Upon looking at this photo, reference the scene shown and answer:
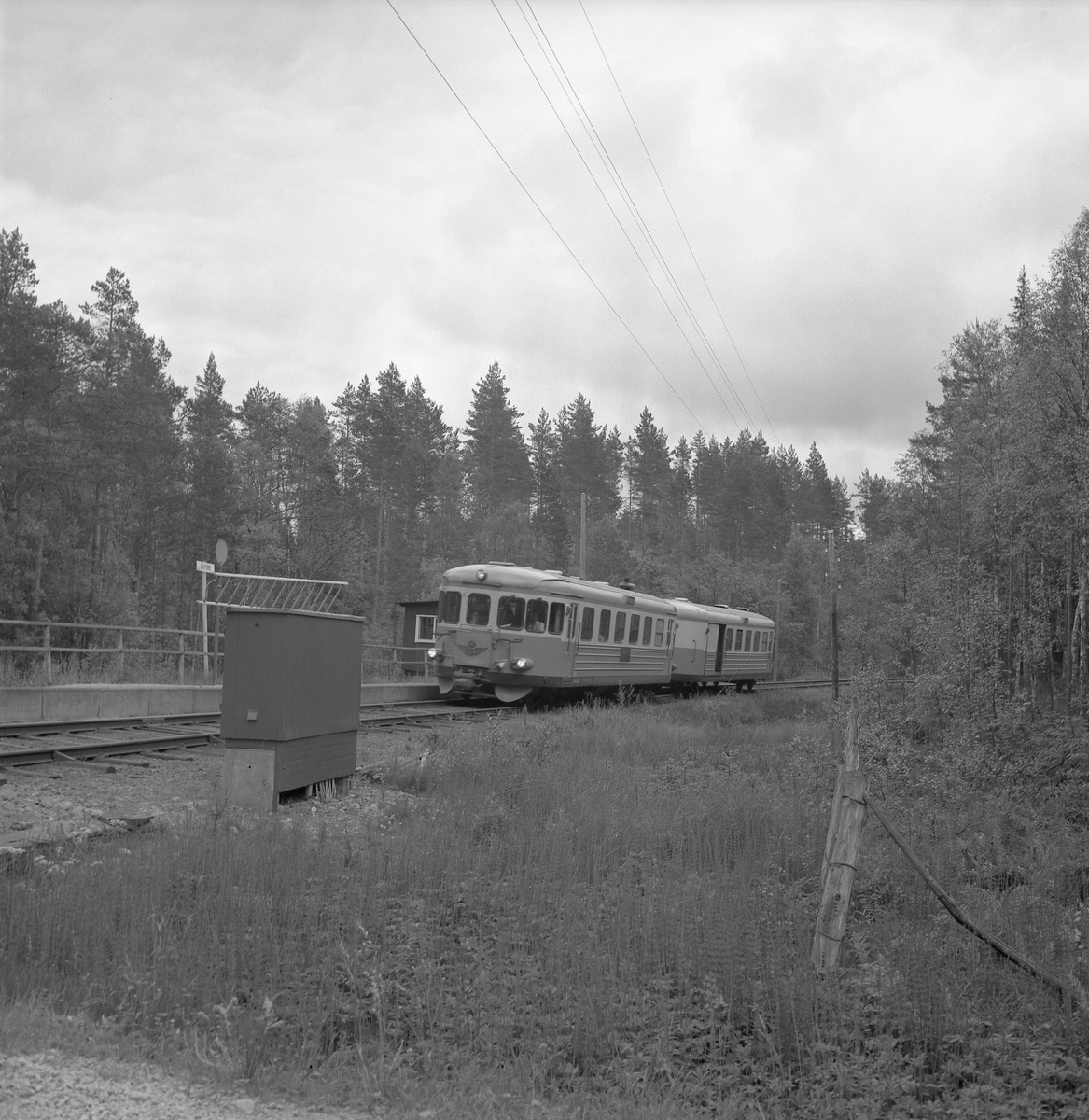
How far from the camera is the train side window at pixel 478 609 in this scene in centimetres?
2431

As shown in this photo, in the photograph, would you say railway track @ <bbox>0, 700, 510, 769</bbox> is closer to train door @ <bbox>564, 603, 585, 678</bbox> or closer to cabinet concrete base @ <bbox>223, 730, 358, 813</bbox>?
cabinet concrete base @ <bbox>223, 730, 358, 813</bbox>

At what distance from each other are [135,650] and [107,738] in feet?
16.6

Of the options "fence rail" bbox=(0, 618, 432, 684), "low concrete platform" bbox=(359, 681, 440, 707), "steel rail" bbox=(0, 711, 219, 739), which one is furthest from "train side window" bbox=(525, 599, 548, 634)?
"steel rail" bbox=(0, 711, 219, 739)

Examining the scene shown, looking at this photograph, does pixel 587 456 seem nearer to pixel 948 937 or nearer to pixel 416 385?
pixel 416 385

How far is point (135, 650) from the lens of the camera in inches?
734

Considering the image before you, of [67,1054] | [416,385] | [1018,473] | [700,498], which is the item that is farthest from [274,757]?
[700,498]

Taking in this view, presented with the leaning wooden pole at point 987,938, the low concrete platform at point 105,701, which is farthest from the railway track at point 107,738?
the leaning wooden pole at point 987,938

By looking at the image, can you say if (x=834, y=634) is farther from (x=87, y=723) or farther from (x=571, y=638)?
(x=87, y=723)

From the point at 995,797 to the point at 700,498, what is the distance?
70.8 m

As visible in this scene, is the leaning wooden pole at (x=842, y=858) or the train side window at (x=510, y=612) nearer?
the leaning wooden pole at (x=842, y=858)

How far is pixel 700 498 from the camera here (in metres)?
84.2

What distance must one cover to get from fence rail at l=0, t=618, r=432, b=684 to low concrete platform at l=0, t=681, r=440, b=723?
0.61 metres

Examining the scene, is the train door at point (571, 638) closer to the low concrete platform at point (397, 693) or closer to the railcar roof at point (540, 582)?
the railcar roof at point (540, 582)

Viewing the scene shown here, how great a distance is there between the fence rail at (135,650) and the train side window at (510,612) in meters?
2.96
